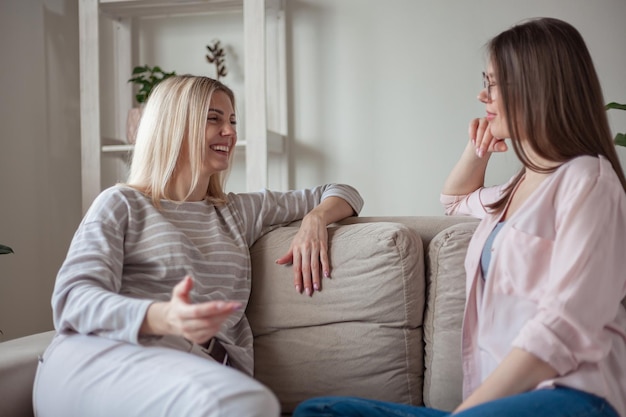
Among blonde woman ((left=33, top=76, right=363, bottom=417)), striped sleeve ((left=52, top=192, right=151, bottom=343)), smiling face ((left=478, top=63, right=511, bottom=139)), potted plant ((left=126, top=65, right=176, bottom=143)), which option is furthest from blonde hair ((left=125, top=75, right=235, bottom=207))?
potted plant ((left=126, top=65, right=176, bottom=143))

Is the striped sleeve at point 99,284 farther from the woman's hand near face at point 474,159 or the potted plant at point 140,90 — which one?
the potted plant at point 140,90

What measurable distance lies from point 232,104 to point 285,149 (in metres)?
1.19

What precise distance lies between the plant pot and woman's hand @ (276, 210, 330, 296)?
140 centimetres

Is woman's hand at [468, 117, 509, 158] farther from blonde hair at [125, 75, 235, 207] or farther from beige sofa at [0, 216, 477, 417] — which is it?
blonde hair at [125, 75, 235, 207]

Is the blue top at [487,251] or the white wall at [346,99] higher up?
the white wall at [346,99]

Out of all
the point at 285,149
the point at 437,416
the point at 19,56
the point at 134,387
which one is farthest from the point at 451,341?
the point at 19,56

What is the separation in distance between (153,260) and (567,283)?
2.84 ft

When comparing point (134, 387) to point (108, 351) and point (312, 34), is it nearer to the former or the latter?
point (108, 351)

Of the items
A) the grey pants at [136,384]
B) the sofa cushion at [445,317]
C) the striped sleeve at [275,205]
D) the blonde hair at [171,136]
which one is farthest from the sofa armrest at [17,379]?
the sofa cushion at [445,317]

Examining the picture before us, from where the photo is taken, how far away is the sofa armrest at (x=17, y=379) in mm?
1528

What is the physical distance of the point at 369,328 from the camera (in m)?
1.66

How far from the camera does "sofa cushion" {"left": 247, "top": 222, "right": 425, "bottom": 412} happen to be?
1636 millimetres

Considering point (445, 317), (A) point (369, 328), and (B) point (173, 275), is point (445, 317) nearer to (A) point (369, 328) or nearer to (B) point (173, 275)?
(A) point (369, 328)

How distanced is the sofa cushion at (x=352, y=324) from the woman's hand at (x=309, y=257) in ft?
0.07
